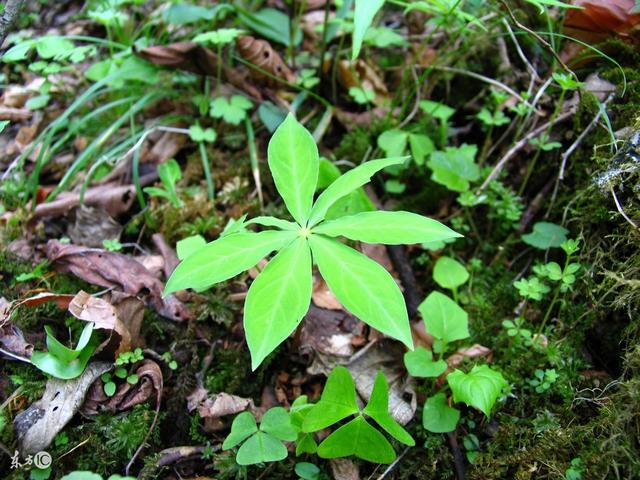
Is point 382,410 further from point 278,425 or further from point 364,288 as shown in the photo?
point 364,288

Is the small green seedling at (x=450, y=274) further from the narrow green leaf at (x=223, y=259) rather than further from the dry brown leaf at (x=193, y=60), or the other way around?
the dry brown leaf at (x=193, y=60)

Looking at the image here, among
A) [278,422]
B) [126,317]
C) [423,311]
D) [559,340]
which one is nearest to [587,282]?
[559,340]

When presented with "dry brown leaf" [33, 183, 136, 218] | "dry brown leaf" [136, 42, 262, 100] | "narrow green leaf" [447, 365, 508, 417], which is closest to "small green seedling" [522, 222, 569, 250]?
"narrow green leaf" [447, 365, 508, 417]

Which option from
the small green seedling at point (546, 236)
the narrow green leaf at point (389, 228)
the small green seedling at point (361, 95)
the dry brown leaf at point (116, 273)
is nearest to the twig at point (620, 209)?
the small green seedling at point (546, 236)

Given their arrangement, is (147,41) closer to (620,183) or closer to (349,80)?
(349,80)

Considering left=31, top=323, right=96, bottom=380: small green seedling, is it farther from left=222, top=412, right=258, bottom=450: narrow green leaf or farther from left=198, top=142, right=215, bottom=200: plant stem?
left=198, top=142, right=215, bottom=200: plant stem
